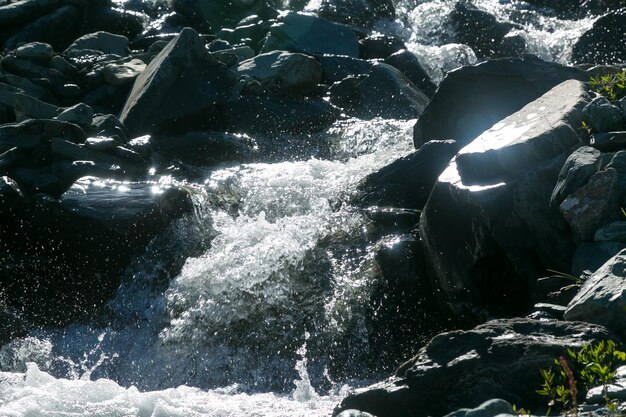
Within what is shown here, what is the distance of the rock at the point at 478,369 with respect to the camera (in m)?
4.79

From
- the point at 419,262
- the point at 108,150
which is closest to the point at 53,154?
the point at 108,150

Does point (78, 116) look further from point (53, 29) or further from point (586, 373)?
point (586, 373)

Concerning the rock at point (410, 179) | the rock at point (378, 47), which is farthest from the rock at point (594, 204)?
→ the rock at point (378, 47)

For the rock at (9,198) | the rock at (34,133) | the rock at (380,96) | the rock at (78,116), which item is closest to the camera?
the rock at (9,198)

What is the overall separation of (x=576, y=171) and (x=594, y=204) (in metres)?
0.31

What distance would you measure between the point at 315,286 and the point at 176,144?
497 centimetres

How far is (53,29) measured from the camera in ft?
55.0

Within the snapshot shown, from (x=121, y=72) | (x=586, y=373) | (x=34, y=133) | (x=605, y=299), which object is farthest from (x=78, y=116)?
(x=586, y=373)

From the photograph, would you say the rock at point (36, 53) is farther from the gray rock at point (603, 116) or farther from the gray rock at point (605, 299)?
the gray rock at point (605, 299)

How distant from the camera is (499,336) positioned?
510cm

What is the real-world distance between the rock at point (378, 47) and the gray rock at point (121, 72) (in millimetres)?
4406

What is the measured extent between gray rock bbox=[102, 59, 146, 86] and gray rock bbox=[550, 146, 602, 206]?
28.9ft

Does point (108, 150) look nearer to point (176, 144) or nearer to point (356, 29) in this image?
point (176, 144)

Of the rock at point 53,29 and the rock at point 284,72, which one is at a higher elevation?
the rock at point 284,72
